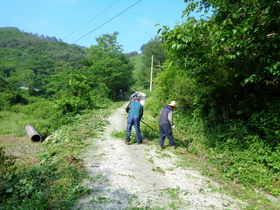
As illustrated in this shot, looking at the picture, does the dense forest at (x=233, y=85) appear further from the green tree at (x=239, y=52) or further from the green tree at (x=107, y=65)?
the green tree at (x=107, y=65)

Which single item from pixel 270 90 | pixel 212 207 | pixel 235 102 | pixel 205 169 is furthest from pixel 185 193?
pixel 235 102

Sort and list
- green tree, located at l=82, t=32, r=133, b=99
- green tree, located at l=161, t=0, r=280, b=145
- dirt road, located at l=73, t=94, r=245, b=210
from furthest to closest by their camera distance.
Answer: green tree, located at l=82, t=32, r=133, b=99 → green tree, located at l=161, t=0, r=280, b=145 → dirt road, located at l=73, t=94, r=245, b=210

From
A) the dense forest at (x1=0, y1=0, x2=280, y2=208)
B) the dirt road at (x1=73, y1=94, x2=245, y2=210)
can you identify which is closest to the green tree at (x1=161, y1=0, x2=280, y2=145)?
the dense forest at (x1=0, y1=0, x2=280, y2=208)

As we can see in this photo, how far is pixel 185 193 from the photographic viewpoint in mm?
4758

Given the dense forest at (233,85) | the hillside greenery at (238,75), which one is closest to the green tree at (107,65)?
the dense forest at (233,85)

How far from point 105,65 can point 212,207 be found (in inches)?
1002

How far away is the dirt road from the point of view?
4.18m

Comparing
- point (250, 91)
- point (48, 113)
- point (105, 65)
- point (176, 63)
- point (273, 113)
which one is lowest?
point (48, 113)

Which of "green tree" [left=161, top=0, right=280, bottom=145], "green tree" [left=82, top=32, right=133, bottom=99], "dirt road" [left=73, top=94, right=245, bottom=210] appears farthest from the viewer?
"green tree" [left=82, top=32, right=133, bottom=99]

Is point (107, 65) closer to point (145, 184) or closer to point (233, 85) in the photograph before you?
point (233, 85)

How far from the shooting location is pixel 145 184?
16.5 feet

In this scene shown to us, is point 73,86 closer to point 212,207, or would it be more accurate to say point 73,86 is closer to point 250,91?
point 250,91

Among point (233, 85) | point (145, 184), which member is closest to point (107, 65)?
point (233, 85)

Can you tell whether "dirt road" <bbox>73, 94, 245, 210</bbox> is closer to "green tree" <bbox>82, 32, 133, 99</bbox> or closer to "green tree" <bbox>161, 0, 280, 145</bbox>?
"green tree" <bbox>161, 0, 280, 145</bbox>
